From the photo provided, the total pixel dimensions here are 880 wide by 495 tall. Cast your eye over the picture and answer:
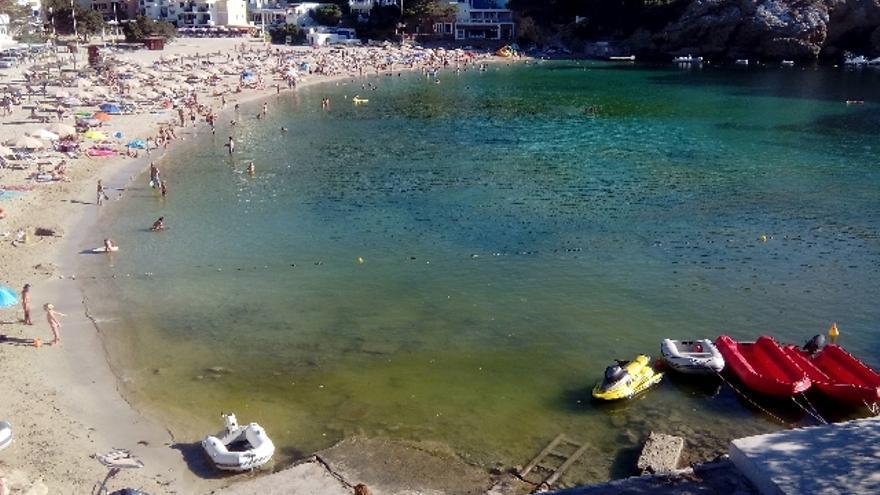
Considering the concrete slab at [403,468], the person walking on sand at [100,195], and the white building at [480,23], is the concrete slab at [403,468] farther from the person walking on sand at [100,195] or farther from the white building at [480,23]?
the white building at [480,23]

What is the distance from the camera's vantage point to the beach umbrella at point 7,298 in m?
24.2

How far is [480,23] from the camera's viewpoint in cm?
13650

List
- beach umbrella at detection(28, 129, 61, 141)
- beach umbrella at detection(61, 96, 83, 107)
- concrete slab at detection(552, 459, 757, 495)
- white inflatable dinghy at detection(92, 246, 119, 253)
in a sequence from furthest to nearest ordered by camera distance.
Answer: beach umbrella at detection(61, 96, 83, 107), beach umbrella at detection(28, 129, 61, 141), white inflatable dinghy at detection(92, 246, 119, 253), concrete slab at detection(552, 459, 757, 495)

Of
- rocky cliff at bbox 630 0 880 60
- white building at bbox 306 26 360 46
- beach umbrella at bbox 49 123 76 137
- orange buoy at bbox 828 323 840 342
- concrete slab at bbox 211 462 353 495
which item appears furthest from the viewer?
white building at bbox 306 26 360 46

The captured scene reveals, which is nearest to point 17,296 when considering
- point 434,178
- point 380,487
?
point 380,487

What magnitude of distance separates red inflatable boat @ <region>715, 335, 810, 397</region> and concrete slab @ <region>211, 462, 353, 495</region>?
1188 centimetres

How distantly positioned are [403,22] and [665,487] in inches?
5046

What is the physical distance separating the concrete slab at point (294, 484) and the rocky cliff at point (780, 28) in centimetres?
11615

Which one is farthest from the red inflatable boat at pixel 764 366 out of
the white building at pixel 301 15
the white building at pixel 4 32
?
the white building at pixel 301 15

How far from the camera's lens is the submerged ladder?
1752 centimetres

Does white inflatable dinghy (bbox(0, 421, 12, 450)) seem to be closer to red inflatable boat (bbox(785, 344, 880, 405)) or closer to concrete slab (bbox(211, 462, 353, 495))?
concrete slab (bbox(211, 462, 353, 495))

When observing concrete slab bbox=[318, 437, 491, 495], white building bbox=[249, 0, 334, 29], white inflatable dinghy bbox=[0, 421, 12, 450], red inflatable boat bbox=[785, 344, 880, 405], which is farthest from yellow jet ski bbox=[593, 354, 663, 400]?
white building bbox=[249, 0, 334, 29]

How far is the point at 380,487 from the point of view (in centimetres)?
1714

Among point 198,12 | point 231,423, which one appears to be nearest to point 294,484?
point 231,423
